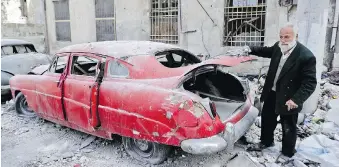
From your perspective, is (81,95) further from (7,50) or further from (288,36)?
(7,50)

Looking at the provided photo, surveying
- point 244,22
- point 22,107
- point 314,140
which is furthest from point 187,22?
point 314,140

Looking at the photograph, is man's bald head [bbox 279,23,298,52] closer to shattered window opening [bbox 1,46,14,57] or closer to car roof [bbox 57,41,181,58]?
car roof [bbox 57,41,181,58]

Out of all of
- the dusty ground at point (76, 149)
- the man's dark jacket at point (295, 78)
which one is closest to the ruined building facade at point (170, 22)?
the man's dark jacket at point (295, 78)

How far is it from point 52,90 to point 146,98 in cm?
199

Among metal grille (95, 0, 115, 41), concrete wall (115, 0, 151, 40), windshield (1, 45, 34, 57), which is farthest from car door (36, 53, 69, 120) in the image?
metal grille (95, 0, 115, 41)

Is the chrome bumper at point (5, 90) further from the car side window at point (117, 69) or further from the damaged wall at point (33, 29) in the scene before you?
the damaged wall at point (33, 29)

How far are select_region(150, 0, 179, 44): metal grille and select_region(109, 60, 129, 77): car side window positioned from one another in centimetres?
572

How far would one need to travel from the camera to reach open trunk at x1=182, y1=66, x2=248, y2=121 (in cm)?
401

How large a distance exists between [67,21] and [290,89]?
11117 mm

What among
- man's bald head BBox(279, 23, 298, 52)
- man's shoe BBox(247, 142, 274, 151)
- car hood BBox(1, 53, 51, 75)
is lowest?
man's shoe BBox(247, 142, 274, 151)

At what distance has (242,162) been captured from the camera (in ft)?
10.5

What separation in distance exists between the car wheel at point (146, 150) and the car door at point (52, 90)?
1.31m

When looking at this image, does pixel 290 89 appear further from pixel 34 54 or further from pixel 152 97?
pixel 34 54

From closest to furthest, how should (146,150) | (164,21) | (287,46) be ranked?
(287,46), (146,150), (164,21)
